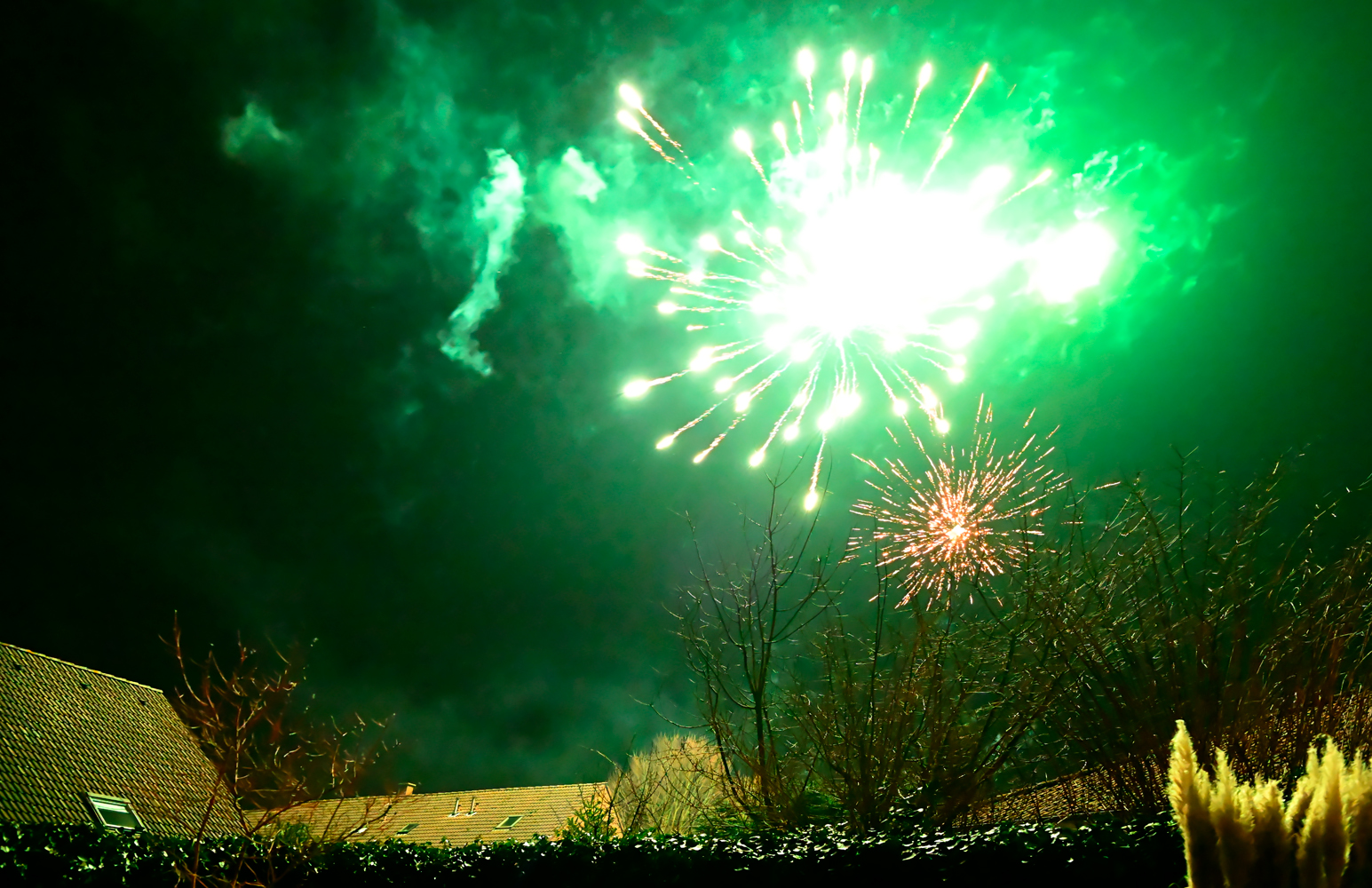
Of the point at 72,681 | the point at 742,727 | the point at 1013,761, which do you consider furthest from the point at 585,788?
the point at 1013,761

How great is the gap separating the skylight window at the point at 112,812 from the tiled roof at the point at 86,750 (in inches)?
6.2

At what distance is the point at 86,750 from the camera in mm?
15875

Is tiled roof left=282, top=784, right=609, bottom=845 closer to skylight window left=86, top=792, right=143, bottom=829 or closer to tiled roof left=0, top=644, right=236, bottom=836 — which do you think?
tiled roof left=0, top=644, right=236, bottom=836

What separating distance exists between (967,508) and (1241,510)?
114 inches

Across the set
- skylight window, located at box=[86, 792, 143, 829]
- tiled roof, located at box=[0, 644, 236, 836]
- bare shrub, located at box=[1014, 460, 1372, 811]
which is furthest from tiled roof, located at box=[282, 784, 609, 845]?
bare shrub, located at box=[1014, 460, 1372, 811]

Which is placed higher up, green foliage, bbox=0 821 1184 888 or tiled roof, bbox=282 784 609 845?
tiled roof, bbox=282 784 609 845

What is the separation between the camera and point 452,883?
7.73 metres

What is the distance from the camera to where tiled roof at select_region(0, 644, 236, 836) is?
1384 centimetres

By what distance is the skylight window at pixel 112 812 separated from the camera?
14481mm

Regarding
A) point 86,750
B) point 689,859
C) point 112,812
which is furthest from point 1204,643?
point 86,750

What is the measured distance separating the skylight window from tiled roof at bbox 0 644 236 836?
156 millimetres

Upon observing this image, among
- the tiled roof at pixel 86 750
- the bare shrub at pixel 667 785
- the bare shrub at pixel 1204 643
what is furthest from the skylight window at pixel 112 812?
the bare shrub at pixel 1204 643

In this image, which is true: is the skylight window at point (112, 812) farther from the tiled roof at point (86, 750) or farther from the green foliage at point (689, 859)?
the green foliage at point (689, 859)

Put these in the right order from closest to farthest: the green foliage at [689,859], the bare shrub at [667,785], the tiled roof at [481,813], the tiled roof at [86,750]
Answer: the green foliage at [689,859]
the tiled roof at [86,750]
the bare shrub at [667,785]
the tiled roof at [481,813]
